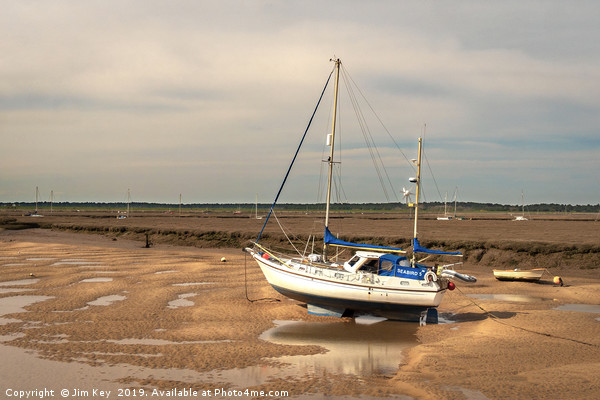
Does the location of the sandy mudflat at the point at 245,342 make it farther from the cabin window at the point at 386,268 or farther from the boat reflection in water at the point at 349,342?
the cabin window at the point at 386,268

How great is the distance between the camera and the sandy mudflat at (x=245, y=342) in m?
13.1

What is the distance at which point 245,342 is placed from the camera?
17.1 m

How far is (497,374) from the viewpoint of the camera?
45.3 feet

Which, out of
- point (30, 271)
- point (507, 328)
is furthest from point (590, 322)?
point (30, 271)

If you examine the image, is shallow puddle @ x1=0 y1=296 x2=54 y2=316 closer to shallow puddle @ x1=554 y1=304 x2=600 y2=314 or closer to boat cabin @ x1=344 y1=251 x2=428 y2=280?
boat cabin @ x1=344 y1=251 x2=428 y2=280

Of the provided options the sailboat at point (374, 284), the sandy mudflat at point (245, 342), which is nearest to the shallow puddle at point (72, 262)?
the sandy mudflat at point (245, 342)

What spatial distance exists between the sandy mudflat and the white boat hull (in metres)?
0.84

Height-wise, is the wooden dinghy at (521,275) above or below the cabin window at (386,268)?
below

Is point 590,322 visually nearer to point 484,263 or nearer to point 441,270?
point 441,270

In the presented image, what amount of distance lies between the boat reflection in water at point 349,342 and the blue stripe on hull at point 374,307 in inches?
14.3

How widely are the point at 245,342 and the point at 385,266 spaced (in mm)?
6566

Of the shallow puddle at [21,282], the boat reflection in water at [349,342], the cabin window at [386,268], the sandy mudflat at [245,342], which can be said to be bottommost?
the boat reflection in water at [349,342]

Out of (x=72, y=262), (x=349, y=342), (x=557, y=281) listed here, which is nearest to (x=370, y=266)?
(x=349, y=342)

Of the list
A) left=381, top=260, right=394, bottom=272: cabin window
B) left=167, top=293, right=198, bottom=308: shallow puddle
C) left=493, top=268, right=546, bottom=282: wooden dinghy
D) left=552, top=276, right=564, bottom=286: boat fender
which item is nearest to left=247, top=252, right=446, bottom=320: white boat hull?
left=381, top=260, right=394, bottom=272: cabin window
